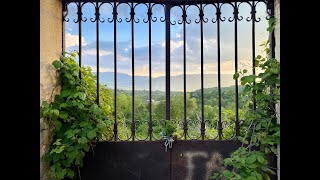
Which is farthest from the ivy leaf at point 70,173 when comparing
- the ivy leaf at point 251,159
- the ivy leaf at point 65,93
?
the ivy leaf at point 251,159

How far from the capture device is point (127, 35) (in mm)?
2703

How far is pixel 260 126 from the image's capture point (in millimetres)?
2443

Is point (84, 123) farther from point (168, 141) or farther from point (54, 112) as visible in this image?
point (168, 141)

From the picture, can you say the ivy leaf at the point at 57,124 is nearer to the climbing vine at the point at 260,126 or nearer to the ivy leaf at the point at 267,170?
the climbing vine at the point at 260,126

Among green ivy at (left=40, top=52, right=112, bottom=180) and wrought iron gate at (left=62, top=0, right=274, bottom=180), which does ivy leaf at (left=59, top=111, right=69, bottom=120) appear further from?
wrought iron gate at (left=62, top=0, right=274, bottom=180)

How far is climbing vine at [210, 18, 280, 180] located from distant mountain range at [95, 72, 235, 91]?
0.19 metres

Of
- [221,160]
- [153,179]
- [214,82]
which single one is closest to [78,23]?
[214,82]

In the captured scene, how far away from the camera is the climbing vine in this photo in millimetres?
2287

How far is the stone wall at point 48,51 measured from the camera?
2.25 metres

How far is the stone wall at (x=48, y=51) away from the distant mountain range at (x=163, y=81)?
1.49 feet

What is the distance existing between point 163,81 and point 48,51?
100 centimetres
